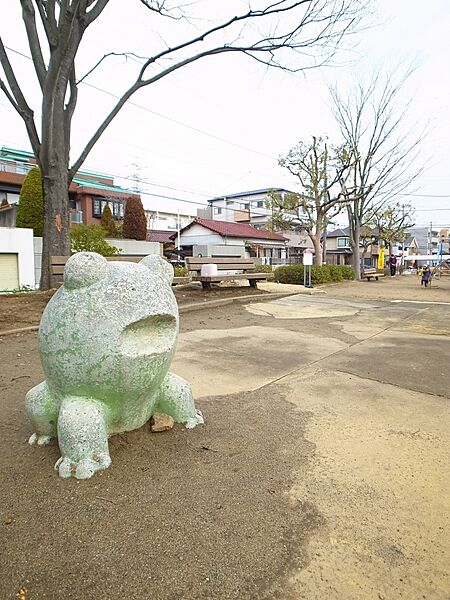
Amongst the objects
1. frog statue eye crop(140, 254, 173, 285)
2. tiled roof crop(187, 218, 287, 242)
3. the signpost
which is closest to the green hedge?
the signpost

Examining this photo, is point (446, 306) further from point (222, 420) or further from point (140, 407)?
point (140, 407)

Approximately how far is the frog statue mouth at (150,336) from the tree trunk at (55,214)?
7366 mm

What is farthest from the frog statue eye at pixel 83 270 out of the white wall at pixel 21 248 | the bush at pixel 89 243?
the white wall at pixel 21 248

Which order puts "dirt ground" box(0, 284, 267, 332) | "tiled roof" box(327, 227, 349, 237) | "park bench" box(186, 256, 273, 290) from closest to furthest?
"dirt ground" box(0, 284, 267, 332)
"park bench" box(186, 256, 273, 290)
"tiled roof" box(327, 227, 349, 237)

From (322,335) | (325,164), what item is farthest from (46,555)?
(325,164)

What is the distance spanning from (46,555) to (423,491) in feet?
5.85

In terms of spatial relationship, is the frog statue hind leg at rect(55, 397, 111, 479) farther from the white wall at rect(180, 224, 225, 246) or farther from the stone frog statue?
the white wall at rect(180, 224, 225, 246)

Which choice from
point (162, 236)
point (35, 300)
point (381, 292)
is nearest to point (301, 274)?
point (381, 292)

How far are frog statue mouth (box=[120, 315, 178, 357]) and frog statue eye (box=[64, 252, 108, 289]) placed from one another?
34cm

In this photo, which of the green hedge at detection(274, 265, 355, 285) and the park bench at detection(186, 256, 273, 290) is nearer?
the park bench at detection(186, 256, 273, 290)

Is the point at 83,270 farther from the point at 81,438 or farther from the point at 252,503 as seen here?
the point at 252,503

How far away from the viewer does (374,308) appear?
30.8ft

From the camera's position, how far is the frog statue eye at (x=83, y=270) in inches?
85.4

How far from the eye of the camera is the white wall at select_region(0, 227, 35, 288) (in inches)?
496
